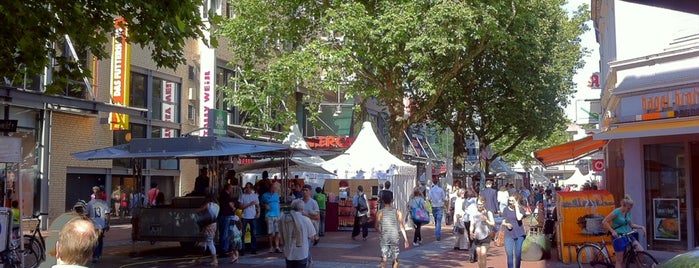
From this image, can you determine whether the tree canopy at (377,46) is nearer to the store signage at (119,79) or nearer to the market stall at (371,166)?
the market stall at (371,166)

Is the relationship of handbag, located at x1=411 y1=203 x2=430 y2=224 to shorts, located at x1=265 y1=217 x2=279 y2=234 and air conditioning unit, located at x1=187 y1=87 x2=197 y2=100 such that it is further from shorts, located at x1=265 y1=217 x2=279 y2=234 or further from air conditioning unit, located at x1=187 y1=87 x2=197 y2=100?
air conditioning unit, located at x1=187 y1=87 x2=197 y2=100

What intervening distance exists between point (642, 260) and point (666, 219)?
5158 mm

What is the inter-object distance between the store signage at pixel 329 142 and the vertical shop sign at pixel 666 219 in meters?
22.5

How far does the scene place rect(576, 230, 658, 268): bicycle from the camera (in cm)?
1196

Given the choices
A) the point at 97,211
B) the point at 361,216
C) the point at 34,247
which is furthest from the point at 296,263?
the point at 361,216

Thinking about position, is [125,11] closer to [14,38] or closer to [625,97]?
[14,38]

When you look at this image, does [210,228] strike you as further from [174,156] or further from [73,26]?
[73,26]

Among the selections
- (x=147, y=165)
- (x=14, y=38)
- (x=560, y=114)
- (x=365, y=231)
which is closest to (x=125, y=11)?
(x=14, y=38)

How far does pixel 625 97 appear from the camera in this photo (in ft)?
Result: 56.8

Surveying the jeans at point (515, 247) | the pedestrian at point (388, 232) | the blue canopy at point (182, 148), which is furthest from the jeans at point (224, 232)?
the jeans at point (515, 247)

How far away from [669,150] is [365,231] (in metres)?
8.55

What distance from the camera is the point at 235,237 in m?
15.4

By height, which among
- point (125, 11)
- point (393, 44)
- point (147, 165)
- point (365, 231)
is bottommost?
point (365, 231)

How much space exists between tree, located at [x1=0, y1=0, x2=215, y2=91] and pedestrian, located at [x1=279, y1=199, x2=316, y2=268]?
10.6 ft
